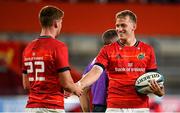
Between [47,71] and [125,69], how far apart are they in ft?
2.45

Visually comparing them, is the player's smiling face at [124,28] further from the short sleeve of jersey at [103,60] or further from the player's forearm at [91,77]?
the player's forearm at [91,77]

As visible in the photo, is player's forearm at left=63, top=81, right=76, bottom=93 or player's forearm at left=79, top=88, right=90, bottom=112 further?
player's forearm at left=79, top=88, right=90, bottom=112

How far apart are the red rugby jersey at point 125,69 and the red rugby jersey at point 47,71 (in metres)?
0.54

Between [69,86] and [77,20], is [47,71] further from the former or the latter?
[77,20]

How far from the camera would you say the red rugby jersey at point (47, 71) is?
4137mm

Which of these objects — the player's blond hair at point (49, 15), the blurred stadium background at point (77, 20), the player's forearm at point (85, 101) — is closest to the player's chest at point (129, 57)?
the player's blond hair at point (49, 15)

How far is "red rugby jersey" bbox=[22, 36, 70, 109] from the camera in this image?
4.14 metres

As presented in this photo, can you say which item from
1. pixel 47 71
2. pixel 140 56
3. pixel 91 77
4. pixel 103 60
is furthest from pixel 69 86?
pixel 140 56

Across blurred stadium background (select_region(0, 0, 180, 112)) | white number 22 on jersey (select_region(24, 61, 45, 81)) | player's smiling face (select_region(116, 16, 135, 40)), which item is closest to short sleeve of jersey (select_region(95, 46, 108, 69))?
player's smiling face (select_region(116, 16, 135, 40))

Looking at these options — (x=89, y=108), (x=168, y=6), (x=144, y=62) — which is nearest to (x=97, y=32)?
(x=168, y=6)

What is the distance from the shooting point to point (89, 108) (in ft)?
17.8

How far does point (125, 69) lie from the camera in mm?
4543

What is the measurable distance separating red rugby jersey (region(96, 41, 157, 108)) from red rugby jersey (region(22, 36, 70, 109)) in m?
0.54

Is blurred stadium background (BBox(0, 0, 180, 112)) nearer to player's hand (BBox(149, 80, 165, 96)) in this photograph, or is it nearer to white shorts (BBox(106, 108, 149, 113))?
white shorts (BBox(106, 108, 149, 113))
